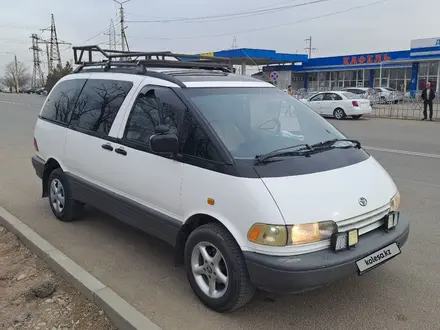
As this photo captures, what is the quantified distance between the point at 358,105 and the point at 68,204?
18.8 m

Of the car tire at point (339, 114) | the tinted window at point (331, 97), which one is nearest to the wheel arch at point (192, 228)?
the car tire at point (339, 114)

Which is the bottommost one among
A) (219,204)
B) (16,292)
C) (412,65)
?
Result: (16,292)

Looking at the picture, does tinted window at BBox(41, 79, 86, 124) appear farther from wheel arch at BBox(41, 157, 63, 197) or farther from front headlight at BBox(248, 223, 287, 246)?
front headlight at BBox(248, 223, 287, 246)

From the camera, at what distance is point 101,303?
3328 millimetres

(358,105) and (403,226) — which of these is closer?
(403,226)

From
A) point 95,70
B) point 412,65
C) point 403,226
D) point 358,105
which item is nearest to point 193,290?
point 403,226

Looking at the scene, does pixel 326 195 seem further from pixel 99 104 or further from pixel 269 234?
pixel 99 104

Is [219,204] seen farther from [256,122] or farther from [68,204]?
[68,204]

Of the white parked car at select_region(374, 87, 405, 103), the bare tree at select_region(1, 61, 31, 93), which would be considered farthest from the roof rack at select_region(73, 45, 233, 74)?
the bare tree at select_region(1, 61, 31, 93)

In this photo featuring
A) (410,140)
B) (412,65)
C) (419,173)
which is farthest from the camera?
(412,65)

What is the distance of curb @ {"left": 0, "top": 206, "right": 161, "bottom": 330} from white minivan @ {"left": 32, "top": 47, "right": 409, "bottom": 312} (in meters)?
0.58

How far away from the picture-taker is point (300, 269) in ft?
9.34

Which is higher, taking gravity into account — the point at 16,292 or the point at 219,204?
the point at 219,204

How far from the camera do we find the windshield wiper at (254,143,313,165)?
325 centimetres
